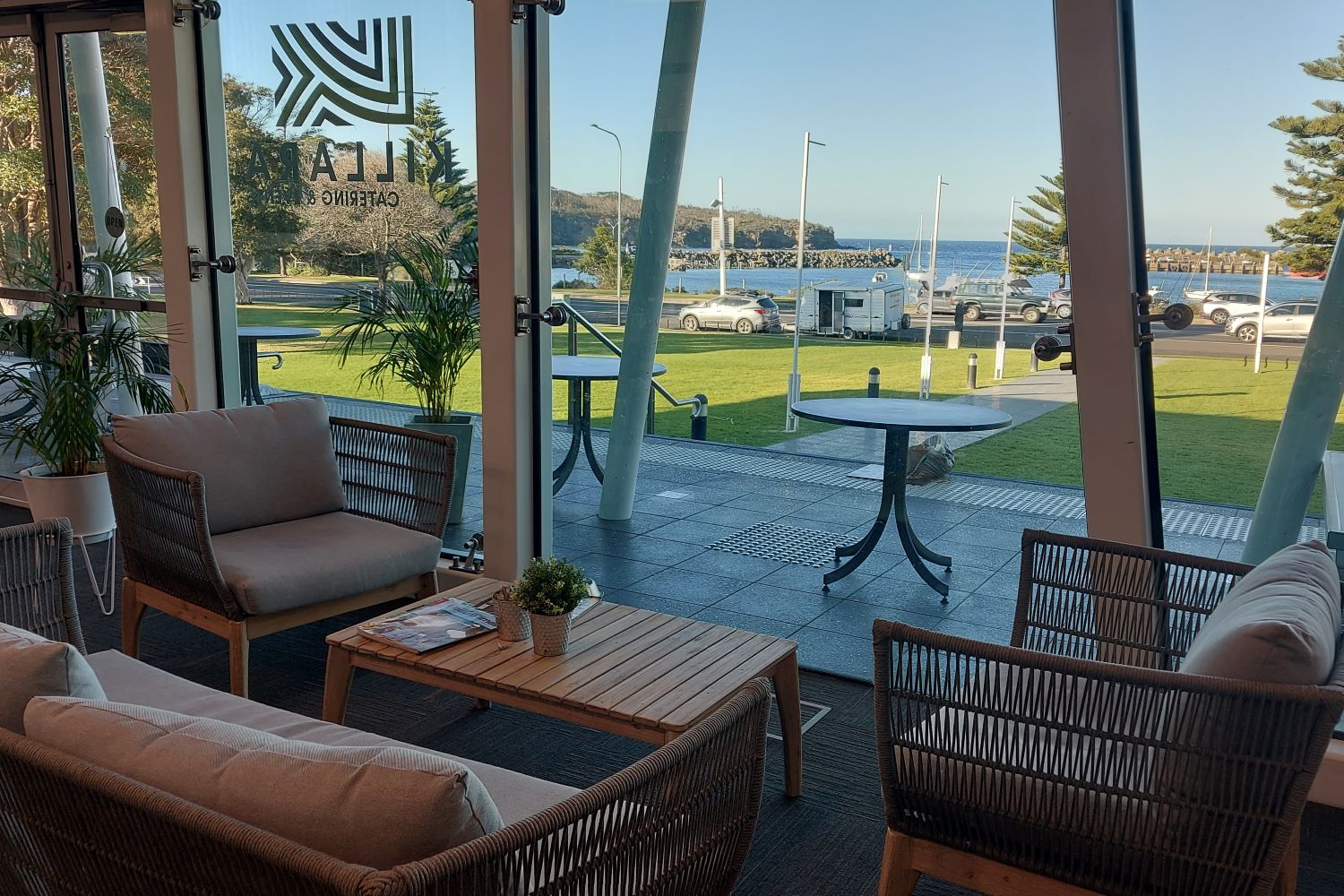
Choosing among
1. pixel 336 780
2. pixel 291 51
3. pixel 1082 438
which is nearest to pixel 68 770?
pixel 336 780

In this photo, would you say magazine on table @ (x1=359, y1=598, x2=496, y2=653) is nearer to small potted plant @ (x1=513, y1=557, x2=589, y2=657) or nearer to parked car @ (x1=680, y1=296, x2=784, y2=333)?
small potted plant @ (x1=513, y1=557, x2=589, y2=657)

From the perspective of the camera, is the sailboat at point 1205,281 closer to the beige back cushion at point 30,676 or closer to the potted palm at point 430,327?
the potted palm at point 430,327

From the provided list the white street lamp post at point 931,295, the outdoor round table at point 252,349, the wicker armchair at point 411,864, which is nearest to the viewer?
the wicker armchair at point 411,864

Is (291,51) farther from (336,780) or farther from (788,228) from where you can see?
(336,780)

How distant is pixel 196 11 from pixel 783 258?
2.75m

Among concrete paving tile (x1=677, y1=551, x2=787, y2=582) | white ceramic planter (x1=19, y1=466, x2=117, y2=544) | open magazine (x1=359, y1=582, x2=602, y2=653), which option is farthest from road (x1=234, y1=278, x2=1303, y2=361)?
white ceramic planter (x1=19, y1=466, x2=117, y2=544)

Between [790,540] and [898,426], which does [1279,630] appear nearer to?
[898,426]

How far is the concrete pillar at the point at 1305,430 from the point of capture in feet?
9.30

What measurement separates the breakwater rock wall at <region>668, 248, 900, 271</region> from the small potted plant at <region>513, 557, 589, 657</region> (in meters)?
1.39

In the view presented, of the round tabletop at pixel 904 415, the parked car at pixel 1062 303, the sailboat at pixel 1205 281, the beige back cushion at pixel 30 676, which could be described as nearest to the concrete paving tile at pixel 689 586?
the round tabletop at pixel 904 415

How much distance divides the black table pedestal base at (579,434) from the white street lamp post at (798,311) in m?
0.75

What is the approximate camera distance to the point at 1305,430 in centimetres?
293

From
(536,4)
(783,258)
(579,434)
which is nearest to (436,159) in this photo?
(536,4)

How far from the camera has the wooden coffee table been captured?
2.40 metres
